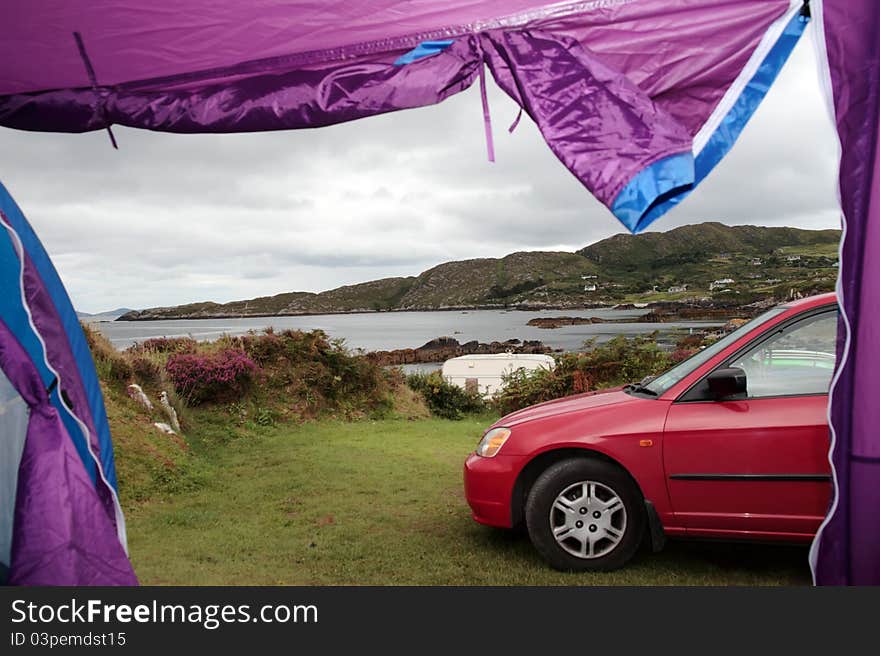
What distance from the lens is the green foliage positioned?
1297 cm

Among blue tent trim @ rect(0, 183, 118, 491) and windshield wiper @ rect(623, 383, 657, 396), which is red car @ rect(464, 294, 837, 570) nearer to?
windshield wiper @ rect(623, 383, 657, 396)

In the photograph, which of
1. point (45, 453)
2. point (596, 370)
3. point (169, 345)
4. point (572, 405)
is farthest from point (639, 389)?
point (169, 345)

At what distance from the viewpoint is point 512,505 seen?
15.0ft

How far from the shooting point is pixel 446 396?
1451 cm

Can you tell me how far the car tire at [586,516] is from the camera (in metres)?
4.32

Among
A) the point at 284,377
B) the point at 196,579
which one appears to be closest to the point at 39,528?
the point at 196,579

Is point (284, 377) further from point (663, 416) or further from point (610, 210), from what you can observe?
point (610, 210)

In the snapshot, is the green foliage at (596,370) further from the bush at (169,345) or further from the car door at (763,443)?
the car door at (763,443)

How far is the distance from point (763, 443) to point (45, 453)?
390 centimetres

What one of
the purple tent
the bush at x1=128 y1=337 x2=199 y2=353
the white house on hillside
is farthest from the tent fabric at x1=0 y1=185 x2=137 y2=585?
the white house on hillside

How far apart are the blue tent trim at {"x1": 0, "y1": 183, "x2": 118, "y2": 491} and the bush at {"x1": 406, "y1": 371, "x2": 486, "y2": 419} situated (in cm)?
996

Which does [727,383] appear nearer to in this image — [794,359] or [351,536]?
[794,359]

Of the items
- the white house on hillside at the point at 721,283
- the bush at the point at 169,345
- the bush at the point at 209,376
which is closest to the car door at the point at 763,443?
the bush at the point at 209,376

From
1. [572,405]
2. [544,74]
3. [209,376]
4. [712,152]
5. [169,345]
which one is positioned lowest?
[209,376]
